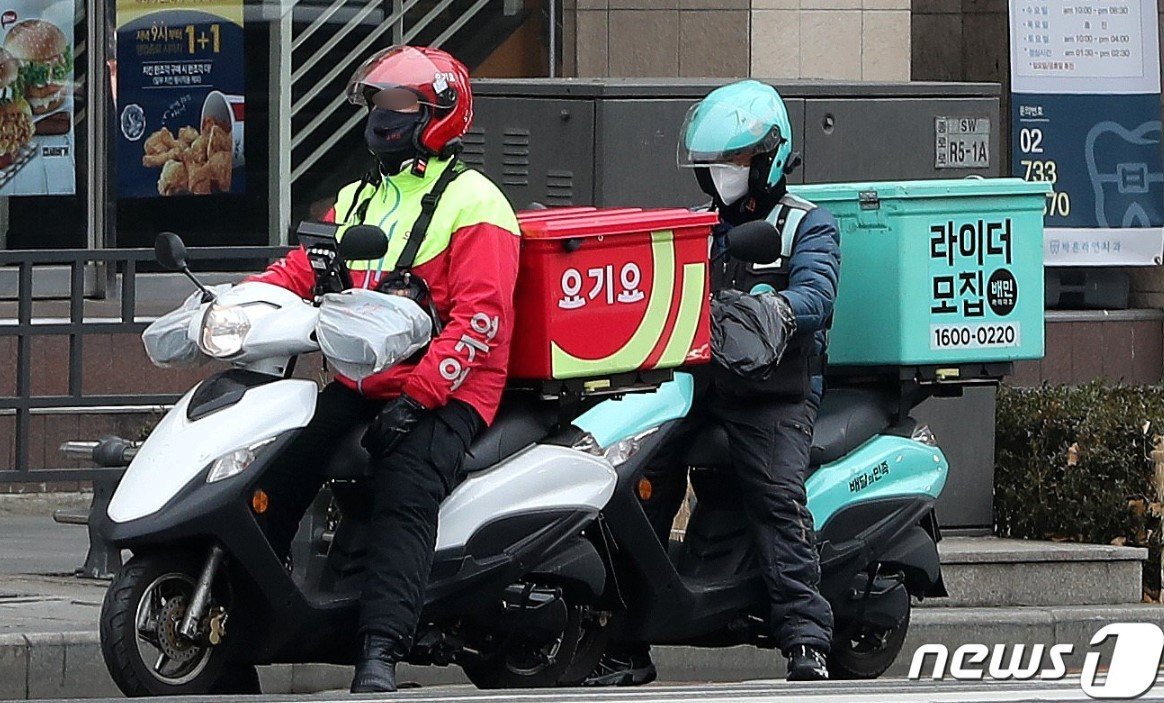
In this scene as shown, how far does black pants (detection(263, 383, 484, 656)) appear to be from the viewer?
6.76 meters

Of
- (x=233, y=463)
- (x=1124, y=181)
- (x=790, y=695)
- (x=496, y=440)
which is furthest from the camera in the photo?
(x=1124, y=181)

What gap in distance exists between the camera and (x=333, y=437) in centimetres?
696

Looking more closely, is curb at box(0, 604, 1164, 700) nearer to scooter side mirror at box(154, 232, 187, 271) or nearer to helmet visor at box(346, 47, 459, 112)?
scooter side mirror at box(154, 232, 187, 271)

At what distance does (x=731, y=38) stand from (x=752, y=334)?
6.58 metres

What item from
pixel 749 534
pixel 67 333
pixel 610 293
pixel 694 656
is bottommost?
pixel 694 656

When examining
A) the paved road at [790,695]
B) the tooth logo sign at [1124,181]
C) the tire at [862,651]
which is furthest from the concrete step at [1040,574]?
the tooth logo sign at [1124,181]

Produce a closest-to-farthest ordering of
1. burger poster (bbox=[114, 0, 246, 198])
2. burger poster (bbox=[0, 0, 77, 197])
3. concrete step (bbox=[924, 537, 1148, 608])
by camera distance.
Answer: concrete step (bbox=[924, 537, 1148, 608]) → burger poster (bbox=[0, 0, 77, 197]) → burger poster (bbox=[114, 0, 246, 198])

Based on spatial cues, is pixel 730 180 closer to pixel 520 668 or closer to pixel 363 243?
pixel 363 243

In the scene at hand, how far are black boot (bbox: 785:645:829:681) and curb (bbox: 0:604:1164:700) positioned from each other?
1.35 metres

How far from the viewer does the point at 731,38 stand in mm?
13789

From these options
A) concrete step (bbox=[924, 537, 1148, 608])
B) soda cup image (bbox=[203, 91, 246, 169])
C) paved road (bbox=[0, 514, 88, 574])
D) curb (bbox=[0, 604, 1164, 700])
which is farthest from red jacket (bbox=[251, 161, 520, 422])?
soda cup image (bbox=[203, 91, 246, 169])

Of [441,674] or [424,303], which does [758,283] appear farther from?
[441,674]

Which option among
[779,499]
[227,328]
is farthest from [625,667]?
[227,328]

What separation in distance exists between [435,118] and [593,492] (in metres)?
1.14
